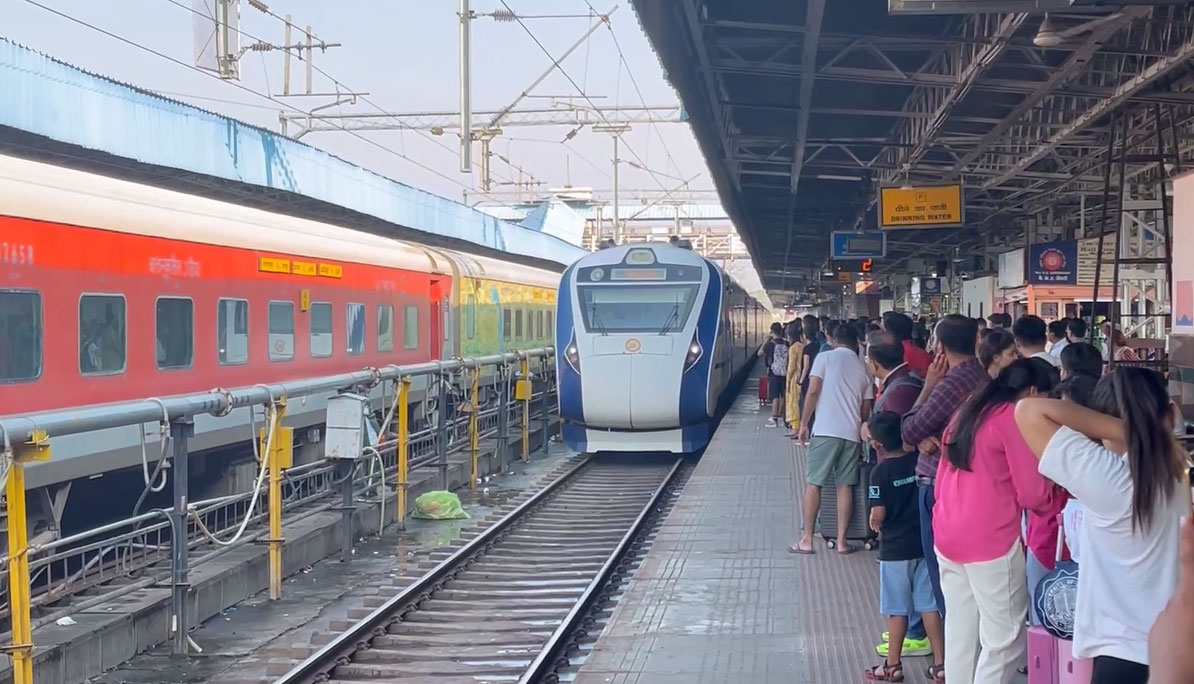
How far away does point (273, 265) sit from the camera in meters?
13.7

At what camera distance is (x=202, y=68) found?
1417 cm

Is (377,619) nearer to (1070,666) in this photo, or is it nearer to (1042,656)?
(1042,656)

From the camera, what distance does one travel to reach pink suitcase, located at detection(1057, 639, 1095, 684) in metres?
3.90

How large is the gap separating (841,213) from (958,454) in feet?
77.0

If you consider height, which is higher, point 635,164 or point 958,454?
point 635,164

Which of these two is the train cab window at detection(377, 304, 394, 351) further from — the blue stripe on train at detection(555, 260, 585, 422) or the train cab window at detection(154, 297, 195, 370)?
the train cab window at detection(154, 297, 195, 370)

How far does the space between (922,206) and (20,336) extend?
484 inches

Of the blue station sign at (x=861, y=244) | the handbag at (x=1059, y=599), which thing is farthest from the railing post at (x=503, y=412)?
the handbag at (x=1059, y=599)

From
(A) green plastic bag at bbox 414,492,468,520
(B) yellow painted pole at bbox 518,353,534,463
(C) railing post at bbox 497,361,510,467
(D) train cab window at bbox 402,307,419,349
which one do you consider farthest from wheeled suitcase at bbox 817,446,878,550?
(D) train cab window at bbox 402,307,419,349

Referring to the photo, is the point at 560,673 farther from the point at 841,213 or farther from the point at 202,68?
the point at 841,213

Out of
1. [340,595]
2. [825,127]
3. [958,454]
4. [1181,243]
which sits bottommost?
[340,595]

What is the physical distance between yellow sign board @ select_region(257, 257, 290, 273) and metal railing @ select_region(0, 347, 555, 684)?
2000 millimetres

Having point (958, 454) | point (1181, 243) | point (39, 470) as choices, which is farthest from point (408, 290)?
point (958, 454)

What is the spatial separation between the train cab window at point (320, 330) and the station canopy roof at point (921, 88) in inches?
188
